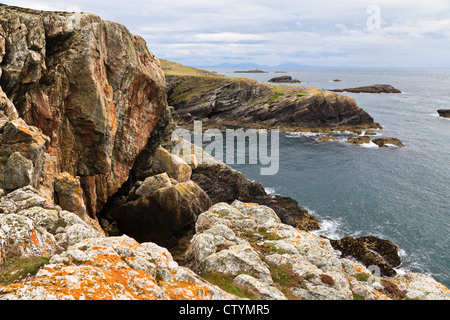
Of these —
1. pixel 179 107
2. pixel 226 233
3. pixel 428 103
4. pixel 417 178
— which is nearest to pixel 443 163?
pixel 417 178

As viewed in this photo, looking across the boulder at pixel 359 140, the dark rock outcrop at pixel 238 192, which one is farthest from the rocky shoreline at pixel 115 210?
the boulder at pixel 359 140

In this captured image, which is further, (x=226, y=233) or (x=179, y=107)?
(x=179, y=107)

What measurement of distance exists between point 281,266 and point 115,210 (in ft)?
77.7

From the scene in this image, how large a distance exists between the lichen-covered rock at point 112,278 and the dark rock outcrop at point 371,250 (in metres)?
28.9

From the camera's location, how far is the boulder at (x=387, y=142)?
8331 cm

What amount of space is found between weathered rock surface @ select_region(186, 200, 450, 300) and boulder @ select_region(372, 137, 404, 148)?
232ft

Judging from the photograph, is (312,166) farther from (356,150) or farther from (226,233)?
(226,233)

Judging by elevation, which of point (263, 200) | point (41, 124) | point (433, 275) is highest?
point (41, 124)

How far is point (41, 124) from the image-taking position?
966 inches

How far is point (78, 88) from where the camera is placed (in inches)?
1042

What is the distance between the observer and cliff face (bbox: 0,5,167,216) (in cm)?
2166

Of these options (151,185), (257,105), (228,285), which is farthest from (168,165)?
(257,105)

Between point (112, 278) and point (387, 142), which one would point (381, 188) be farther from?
point (112, 278)
